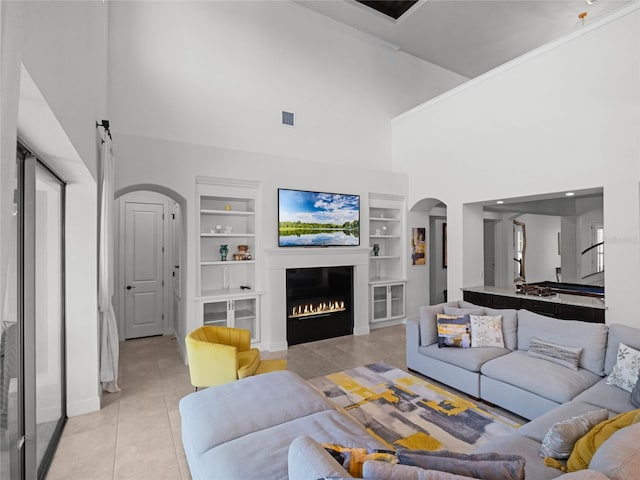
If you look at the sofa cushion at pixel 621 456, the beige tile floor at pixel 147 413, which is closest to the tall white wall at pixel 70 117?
the beige tile floor at pixel 147 413

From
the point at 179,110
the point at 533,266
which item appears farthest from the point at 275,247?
the point at 533,266

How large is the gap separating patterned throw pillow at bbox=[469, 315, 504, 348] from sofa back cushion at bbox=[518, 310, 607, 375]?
0.20 metres

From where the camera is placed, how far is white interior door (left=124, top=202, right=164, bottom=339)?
18.6 feet

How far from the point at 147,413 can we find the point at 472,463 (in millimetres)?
3007

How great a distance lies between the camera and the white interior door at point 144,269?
5680 millimetres

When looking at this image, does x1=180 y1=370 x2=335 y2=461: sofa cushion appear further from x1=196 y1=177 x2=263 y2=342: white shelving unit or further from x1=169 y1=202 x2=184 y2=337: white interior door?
x1=169 y1=202 x2=184 y2=337: white interior door

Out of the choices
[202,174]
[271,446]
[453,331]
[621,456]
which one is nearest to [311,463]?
[271,446]

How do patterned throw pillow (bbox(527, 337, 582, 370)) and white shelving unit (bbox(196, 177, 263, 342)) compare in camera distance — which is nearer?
patterned throw pillow (bbox(527, 337, 582, 370))

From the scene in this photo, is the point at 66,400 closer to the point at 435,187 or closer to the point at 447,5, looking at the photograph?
the point at 435,187

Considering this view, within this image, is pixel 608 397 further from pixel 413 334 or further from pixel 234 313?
pixel 234 313

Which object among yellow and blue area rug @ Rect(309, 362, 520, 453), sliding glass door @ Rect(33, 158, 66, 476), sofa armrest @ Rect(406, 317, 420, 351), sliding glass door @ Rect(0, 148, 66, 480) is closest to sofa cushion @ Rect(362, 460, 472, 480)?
yellow and blue area rug @ Rect(309, 362, 520, 453)

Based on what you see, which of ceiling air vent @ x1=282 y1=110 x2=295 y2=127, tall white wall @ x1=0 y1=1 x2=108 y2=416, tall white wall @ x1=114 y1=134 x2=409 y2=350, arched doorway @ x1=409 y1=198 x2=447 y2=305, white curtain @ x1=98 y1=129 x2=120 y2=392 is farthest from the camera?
arched doorway @ x1=409 y1=198 x2=447 y2=305

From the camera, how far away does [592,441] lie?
167 cm

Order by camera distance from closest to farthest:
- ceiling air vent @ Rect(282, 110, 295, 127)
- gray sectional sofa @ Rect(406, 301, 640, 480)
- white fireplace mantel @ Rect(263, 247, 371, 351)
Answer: gray sectional sofa @ Rect(406, 301, 640, 480) < white fireplace mantel @ Rect(263, 247, 371, 351) < ceiling air vent @ Rect(282, 110, 295, 127)
